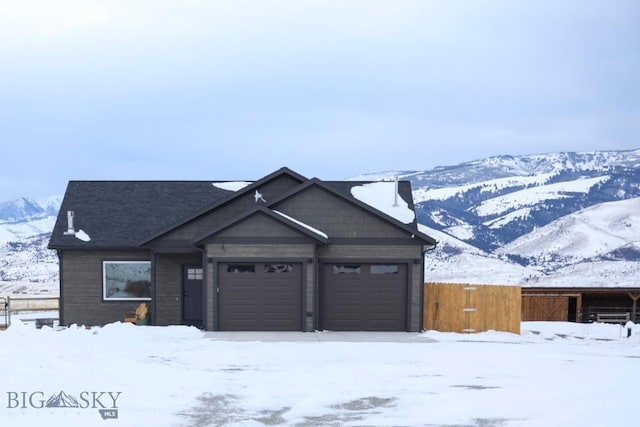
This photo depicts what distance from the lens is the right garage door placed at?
21422mm

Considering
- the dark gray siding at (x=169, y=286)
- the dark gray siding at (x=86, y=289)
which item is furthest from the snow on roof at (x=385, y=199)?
the dark gray siding at (x=86, y=289)

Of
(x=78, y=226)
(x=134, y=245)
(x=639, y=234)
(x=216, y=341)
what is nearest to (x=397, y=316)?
(x=216, y=341)

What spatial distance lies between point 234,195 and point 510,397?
13666 mm

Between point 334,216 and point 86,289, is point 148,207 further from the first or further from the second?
point 334,216

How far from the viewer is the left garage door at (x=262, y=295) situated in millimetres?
20656

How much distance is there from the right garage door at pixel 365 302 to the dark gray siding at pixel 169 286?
5077 millimetres

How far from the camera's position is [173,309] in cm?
2286

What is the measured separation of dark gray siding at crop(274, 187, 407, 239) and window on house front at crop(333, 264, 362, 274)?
38.8 inches

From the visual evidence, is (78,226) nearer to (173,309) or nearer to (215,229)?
(173,309)

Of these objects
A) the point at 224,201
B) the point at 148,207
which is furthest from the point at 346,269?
the point at 148,207

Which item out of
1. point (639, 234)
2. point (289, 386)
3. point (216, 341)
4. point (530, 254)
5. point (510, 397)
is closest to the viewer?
point (510, 397)

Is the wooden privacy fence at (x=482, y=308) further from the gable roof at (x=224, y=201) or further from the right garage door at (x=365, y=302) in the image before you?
the gable roof at (x=224, y=201)

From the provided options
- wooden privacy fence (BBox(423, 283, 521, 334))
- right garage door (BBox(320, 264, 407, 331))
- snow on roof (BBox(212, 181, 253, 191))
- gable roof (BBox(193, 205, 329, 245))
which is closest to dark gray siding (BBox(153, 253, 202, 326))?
gable roof (BBox(193, 205, 329, 245))

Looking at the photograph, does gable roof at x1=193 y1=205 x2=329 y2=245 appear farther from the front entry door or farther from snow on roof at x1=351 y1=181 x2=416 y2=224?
snow on roof at x1=351 y1=181 x2=416 y2=224
